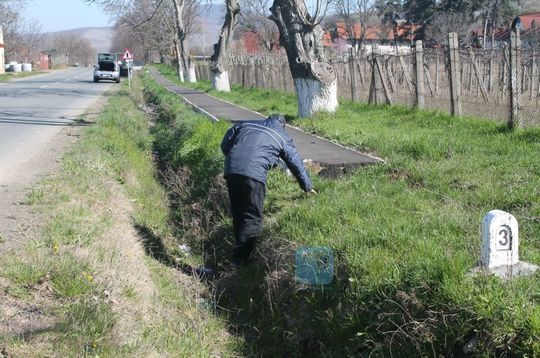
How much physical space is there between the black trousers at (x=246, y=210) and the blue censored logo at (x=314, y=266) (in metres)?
1.23

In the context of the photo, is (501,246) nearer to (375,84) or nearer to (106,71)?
(375,84)

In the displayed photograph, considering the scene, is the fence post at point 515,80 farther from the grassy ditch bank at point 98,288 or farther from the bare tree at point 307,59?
the grassy ditch bank at point 98,288

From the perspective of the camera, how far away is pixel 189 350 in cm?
511

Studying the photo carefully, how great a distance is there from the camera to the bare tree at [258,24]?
65.1 metres

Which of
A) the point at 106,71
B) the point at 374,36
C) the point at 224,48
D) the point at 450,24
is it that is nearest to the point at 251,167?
the point at 224,48

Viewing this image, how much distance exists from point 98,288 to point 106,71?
4443cm

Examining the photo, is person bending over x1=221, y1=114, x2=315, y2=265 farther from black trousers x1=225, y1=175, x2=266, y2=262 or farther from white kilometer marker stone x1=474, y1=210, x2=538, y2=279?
white kilometer marker stone x1=474, y1=210, x2=538, y2=279

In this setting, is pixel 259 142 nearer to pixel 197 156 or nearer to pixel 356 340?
pixel 356 340

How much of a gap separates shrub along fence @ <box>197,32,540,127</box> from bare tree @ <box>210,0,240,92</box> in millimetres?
9294

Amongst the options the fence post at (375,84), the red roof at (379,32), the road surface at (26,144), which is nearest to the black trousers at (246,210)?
the road surface at (26,144)

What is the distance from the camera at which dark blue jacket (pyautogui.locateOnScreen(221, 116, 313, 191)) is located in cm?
Answer: 676

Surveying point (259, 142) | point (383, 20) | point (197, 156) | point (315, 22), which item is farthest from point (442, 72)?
point (383, 20)

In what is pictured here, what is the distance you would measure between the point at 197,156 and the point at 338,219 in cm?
587

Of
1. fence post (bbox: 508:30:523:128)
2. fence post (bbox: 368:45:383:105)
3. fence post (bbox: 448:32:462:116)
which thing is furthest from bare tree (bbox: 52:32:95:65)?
fence post (bbox: 508:30:523:128)
